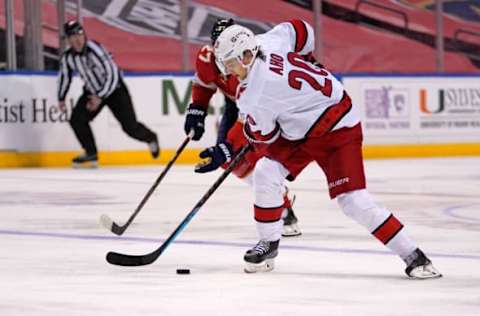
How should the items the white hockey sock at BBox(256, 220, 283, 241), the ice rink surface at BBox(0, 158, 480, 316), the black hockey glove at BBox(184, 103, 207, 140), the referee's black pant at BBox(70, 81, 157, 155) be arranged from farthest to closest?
the referee's black pant at BBox(70, 81, 157, 155), the black hockey glove at BBox(184, 103, 207, 140), the white hockey sock at BBox(256, 220, 283, 241), the ice rink surface at BBox(0, 158, 480, 316)

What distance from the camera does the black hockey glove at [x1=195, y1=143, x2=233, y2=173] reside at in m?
4.96

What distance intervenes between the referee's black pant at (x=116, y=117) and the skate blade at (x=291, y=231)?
6.11 m

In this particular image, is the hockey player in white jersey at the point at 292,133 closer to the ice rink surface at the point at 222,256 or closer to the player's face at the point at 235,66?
the player's face at the point at 235,66

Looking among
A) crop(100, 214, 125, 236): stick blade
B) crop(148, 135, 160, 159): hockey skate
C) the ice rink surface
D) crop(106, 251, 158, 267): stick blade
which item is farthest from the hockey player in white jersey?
crop(148, 135, 160, 159): hockey skate

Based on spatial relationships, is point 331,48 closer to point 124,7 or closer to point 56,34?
point 124,7

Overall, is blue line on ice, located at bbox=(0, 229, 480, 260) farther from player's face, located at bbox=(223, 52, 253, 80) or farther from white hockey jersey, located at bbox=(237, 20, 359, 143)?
player's face, located at bbox=(223, 52, 253, 80)

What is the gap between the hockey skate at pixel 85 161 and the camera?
38.6ft

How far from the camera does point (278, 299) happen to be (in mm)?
3975

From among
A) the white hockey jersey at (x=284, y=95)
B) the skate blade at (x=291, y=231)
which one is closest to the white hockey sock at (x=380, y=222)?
the white hockey jersey at (x=284, y=95)

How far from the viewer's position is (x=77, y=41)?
1188 cm

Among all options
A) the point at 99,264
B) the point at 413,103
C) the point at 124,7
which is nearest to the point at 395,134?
the point at 413,103

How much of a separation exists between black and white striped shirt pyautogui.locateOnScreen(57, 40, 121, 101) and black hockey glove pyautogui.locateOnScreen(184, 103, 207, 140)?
6.36 m

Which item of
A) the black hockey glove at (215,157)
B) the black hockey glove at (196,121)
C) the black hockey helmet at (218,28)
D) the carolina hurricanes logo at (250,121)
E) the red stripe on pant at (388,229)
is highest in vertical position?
the black hockey helmet at (218,28)

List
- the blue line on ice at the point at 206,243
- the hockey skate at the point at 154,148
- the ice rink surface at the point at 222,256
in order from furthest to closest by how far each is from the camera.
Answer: the hockey skate at the point at 154,148 → the blue line on ice at the point at 206,243 → the ice rink surface at the point at 222,256
